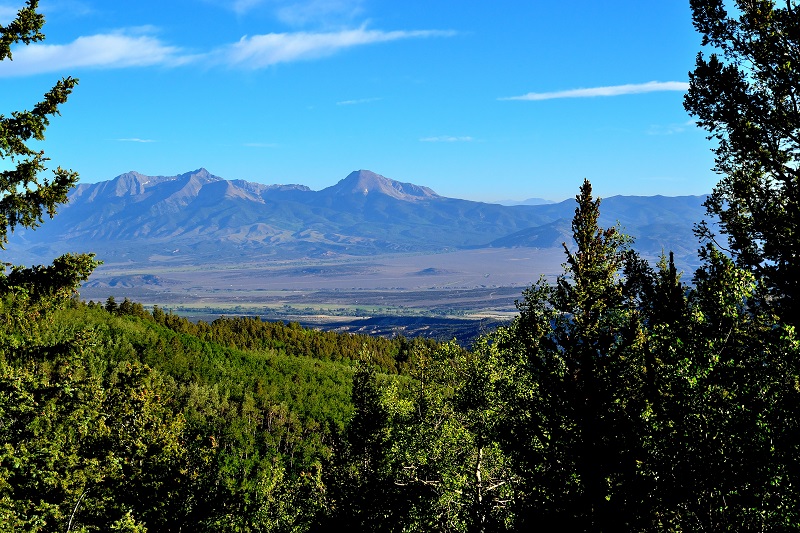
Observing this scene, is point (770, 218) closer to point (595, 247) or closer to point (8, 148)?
point (595, 247)

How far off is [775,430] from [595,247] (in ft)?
23.0

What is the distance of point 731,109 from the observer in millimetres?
14008

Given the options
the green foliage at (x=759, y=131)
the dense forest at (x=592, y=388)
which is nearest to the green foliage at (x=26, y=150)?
the dense forest at (x=592, y=388)

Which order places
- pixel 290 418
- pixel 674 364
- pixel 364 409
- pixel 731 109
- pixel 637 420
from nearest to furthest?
pixel 674 364 < pixel 637 420 < pixel 731 109 < pixel 364 409 < pixel 290 418

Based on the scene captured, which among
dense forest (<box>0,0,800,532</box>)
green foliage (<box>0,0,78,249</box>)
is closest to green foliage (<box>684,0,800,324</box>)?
dense forest (<box>0,0,800,532</box>)

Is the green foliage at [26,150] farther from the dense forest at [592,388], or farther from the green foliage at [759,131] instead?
the green foliage at [759,131]

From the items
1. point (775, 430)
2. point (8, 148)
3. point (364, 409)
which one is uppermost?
point (8, 148)

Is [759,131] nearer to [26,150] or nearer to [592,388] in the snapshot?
[592,388]

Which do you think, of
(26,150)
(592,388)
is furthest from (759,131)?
(26,150)

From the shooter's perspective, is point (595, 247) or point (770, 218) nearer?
point (770, 218)

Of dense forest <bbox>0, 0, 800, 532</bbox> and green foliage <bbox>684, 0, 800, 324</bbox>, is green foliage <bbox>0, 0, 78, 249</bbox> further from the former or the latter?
green foliage <bbox>684, 0, 800, 324</bbox>

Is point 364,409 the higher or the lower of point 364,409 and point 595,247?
the lower

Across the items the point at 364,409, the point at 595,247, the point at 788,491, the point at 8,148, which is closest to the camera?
the point at 788,491

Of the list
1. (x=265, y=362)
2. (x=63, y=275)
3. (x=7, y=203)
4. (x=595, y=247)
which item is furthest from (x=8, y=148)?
(x=265, y=362)
